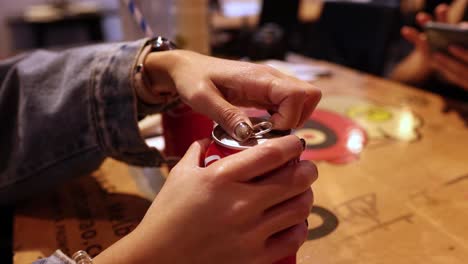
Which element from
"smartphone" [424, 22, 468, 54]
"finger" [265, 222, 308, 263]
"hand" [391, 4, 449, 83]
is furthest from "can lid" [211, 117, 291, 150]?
"hand" [391, 4, 449, 83]

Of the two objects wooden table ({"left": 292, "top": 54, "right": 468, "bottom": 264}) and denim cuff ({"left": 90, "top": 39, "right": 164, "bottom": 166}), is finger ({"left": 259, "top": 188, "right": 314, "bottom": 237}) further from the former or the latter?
denim cuff ({"left": 90, "top": 39, "right": 164, "bottom": 166})

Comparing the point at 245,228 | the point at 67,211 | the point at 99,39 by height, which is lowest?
the point at 99,39

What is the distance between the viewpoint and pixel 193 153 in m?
0.43

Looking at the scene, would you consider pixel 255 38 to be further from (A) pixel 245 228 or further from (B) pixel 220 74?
(A) pixel 245 228

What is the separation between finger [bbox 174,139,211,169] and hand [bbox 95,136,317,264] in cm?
1

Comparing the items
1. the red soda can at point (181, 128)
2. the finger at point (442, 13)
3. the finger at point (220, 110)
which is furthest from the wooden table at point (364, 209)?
the finger at point (442, 13)

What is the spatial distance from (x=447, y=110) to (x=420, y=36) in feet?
1.16

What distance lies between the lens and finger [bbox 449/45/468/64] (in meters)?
0.99

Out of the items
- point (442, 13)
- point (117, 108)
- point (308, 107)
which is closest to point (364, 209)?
point (308, 107)

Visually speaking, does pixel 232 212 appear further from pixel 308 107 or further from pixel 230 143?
pixel 308 107

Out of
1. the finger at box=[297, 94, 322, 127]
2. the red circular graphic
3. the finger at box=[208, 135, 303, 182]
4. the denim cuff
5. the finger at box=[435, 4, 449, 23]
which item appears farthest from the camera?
the finger at box=[435, 4, 449, 23]

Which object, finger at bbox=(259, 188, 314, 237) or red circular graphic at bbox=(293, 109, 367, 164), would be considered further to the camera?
red circular graphic at bbox=(293, 109, 367, 164)

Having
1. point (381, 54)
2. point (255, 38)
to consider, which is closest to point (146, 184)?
point (255, 38)

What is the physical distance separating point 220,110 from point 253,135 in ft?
0.24
